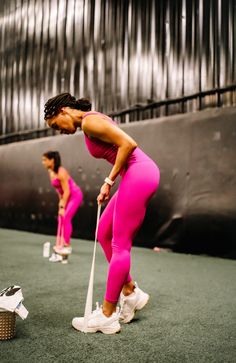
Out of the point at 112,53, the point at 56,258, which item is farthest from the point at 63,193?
the point at 112,53

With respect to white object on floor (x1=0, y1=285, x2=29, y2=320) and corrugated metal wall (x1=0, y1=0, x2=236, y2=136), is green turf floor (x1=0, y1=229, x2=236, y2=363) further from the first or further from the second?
corrugated metal wall (x1=0, y1=0, x2=236, y2=136)

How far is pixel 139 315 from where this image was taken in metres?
1.93

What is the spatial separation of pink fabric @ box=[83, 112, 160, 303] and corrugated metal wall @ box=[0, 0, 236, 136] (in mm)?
3036

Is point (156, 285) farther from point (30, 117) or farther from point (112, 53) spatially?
point (30, 117)

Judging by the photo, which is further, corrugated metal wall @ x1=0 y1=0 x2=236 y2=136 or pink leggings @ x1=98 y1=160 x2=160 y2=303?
corrugated metal wall @ x1=0 y1=0 x2=236 y2=136

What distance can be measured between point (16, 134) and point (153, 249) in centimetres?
438

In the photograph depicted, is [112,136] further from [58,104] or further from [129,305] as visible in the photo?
[129,305]

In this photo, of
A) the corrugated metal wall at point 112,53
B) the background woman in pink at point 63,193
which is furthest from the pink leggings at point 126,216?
the corrugated metal wall at point 112,53

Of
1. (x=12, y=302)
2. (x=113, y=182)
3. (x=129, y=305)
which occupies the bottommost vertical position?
(x=129, y=305)

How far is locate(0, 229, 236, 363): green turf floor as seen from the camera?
4.59ft

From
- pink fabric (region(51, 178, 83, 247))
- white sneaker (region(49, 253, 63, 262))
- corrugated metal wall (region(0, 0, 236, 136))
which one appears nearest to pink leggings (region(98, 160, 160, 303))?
white sneaker (region(49, 253, 63, 262))

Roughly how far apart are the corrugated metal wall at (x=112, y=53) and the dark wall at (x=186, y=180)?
383 mm

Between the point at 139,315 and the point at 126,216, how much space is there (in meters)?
0.63

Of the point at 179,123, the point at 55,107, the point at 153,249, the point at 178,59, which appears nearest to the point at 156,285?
the point at 55,107
